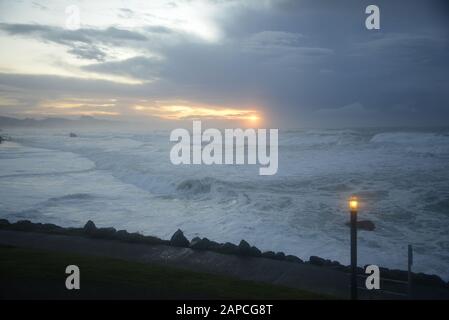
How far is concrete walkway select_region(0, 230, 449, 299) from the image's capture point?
7480 millimetres

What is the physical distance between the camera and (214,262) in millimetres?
8773

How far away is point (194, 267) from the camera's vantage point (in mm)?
8438

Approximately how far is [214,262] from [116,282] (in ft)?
8.73

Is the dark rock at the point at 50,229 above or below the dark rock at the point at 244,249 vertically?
above

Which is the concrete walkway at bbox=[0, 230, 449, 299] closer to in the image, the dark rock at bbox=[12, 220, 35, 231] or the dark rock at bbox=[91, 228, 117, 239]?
the dark rock at bbox=[91, 228, 117, 239]

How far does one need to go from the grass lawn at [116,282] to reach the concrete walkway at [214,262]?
76cm

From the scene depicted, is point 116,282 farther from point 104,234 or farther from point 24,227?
point 24,227

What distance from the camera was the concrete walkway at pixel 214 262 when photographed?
7.48 m

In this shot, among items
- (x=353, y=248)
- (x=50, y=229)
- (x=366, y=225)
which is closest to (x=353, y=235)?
(x=353, y=248)

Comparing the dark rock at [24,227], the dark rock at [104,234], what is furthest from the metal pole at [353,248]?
the dark rock at [24,227]

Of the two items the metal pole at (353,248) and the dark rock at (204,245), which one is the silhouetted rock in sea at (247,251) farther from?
the metal pole at (353,248)

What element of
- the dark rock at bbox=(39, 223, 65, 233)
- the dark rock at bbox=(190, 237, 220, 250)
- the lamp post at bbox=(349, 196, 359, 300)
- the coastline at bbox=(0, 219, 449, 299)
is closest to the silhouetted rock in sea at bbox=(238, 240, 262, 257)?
the coastline at bbox=(0, 219, 449, 299)

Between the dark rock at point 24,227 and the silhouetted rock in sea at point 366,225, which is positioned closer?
the dark rock at point 24,227
